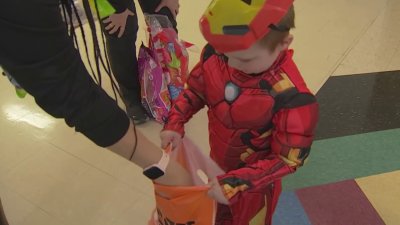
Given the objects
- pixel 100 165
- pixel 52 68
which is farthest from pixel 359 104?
pixel 52 68

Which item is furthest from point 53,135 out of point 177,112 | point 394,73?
point 394,73

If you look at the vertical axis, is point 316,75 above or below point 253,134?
below

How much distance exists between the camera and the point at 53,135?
1642 mm

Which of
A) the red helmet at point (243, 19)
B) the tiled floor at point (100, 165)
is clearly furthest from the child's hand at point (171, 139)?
the tiled floor at point (100, 165)

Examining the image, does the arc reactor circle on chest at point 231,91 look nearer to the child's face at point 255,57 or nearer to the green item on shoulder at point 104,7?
the child's face at point 255,57

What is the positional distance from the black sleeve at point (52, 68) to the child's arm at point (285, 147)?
0.26 m

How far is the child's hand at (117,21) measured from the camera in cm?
148

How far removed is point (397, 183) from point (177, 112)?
820 mm

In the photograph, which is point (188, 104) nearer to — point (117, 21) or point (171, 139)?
point (171, 139)

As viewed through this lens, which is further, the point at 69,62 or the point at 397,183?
the point at 397,183

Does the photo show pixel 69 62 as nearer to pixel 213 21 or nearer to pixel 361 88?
pixel 213 21

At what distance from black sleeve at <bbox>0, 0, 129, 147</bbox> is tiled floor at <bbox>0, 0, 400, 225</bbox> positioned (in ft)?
2.08

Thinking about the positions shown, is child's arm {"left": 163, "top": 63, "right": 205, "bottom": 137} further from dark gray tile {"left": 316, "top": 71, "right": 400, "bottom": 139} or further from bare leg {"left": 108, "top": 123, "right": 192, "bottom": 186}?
dark gray tile {"left": 316, "top": 71, "right": 400, "bottom": 139}

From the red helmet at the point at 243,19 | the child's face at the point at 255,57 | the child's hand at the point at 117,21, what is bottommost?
the child's hand at the point at 117,21
